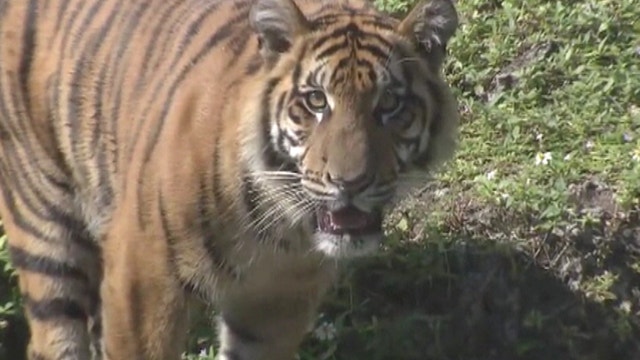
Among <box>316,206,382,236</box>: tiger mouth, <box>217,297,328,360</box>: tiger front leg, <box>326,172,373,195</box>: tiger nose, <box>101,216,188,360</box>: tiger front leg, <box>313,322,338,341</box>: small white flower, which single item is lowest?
<box>313,322,338,341</box>: small white flower

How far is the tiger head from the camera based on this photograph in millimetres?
3459

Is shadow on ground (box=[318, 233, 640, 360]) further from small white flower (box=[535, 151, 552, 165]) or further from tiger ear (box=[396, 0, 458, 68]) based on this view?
tiger ear (box=[396, 0, 458, 68])

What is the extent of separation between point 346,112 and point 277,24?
290 mm

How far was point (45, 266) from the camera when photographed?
427cm

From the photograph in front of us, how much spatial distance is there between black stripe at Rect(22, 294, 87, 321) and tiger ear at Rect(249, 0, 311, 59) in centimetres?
103

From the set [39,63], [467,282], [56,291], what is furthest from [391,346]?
[39,63]

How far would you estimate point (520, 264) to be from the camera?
4.55m

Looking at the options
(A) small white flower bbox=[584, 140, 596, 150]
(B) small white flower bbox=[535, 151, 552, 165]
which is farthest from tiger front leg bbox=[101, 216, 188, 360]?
(A) small white flower bbox=[584, 140, 596, 150]

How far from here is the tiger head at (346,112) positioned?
3.46 meters

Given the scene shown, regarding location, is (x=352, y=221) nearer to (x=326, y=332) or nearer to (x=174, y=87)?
(x=174, y=87)

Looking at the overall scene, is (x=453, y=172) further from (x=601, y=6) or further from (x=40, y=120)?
(x=40, y=120)

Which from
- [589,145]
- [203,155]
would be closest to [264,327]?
[203,155]

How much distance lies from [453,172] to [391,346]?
61 cm

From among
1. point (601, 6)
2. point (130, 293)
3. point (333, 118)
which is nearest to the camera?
point (333, 118)
